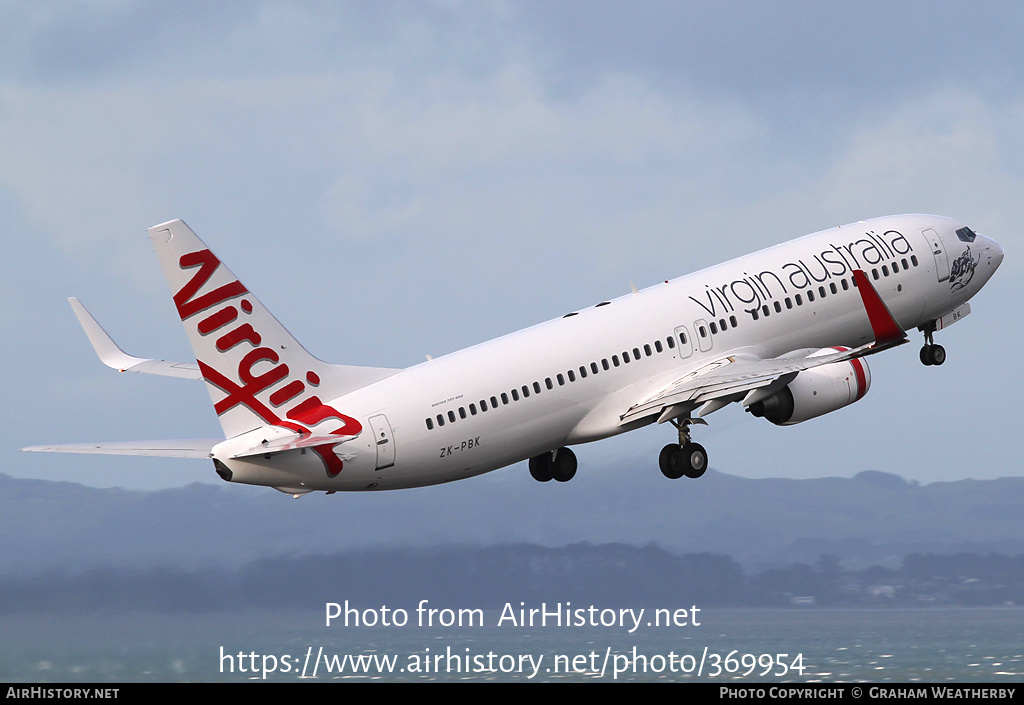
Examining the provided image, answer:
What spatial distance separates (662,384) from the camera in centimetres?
3922

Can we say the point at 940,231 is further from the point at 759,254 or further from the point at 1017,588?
the point at 1017,588

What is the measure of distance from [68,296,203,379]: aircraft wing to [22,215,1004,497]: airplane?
63mm

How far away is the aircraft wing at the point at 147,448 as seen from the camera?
31.3 metres

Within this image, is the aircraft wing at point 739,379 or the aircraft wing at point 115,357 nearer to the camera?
the aircraft wing at point 739,379

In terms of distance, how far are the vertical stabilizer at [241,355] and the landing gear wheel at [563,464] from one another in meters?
10.4

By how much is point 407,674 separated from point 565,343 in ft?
227

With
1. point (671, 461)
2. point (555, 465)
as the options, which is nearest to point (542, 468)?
point (555, 465)

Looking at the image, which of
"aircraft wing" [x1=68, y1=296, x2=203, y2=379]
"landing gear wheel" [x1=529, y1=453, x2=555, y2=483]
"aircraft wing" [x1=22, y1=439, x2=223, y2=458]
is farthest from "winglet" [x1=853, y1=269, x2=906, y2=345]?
"aircraft wing" [x1=68, y1=296, x2=203, y2=379]

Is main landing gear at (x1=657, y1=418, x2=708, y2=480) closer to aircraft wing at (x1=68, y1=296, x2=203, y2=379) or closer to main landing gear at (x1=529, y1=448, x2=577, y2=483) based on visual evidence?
main landing gear at (x1=529, y1=448, x2=577, y2=483)

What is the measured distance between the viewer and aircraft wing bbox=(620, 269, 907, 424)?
37312mm

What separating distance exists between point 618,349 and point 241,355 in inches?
481

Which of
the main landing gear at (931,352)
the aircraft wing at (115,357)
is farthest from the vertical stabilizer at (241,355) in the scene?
the main landing gear at (931,352)

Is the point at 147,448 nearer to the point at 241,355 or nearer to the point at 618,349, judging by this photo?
the point at 241,355

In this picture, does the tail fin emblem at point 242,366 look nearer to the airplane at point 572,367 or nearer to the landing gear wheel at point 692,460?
the airplane at point 572,367
